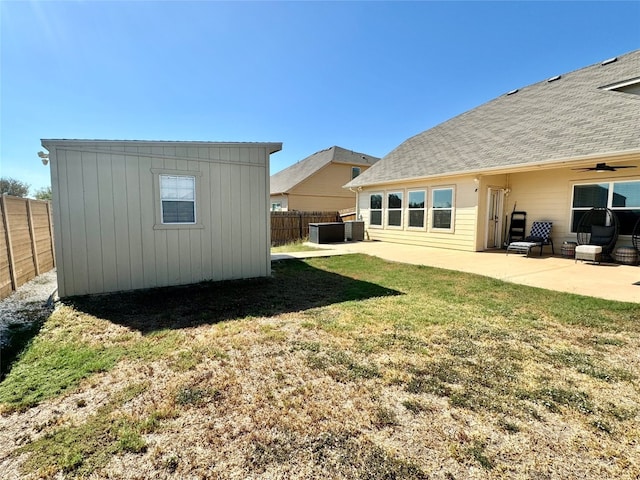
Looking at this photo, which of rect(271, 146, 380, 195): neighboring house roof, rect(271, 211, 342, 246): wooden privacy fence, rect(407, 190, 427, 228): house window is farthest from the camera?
rect(271, 146, 380, 195): neighboring house roof

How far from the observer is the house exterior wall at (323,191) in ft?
72.0

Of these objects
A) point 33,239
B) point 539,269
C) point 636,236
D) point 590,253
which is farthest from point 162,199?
point 636,236

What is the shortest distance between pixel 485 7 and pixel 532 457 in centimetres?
1186

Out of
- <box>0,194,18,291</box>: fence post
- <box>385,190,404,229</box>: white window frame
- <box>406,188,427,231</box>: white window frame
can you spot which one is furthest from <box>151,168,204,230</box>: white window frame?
<box>385,190,404,229</box>: white window frame

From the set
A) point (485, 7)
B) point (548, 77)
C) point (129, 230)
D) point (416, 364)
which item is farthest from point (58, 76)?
point (548, 77)

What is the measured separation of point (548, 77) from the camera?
1235 centimetres

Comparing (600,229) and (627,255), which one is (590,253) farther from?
(600,229)

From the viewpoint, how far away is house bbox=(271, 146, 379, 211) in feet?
72.1

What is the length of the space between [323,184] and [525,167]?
1535 centimetres

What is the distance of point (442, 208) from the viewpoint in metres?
10.8

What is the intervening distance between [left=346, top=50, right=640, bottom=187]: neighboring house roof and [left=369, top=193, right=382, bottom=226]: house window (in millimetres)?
753

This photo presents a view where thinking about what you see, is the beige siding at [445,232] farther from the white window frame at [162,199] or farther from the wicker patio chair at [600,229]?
the white window frame at [162,199]

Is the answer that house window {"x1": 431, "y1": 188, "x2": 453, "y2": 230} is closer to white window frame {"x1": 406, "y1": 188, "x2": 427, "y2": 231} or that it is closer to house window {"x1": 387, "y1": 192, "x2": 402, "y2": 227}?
white window frame {"x1": 406, "y1": 188, "x2": 427, "y2": 231}

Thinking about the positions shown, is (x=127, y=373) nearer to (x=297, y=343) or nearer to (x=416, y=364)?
(x=297, y=343)
